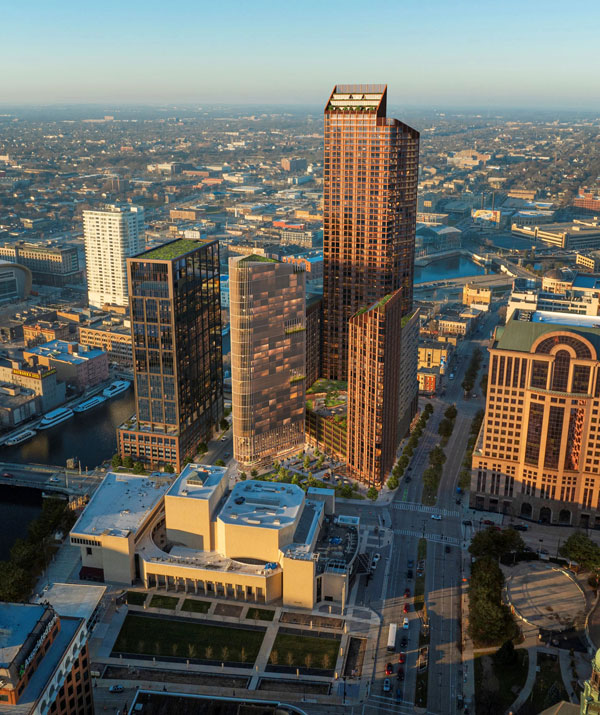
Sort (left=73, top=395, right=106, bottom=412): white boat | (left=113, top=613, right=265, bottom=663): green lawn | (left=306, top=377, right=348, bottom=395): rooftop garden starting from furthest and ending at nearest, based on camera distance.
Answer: (left=73, top=395, right=106, bottom=412): white boat → (left=306, top=377, right=348, bottom=395): rooftop garden → (left=113, top=613, right=265, bottom=663): green lawn

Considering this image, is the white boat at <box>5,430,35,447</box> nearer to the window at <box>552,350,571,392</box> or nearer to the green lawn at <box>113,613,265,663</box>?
the green lawn at <box>113,613,265,663</box>

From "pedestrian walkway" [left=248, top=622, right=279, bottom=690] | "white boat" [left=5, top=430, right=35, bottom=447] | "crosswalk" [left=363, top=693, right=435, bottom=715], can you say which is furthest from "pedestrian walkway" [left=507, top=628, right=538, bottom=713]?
"white boat" [left=5, top=430, right=35, bottom=447]

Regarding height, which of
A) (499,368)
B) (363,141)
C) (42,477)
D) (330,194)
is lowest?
(42,477)

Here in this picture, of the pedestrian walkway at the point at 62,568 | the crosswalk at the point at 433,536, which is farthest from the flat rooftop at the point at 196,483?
the crosswalk at the point at 433,536

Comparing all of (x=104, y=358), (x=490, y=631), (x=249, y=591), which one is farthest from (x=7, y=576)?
(x=104, y=358)

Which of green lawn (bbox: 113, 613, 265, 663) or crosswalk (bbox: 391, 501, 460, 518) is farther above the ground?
green lawn (bbox: 113, 613, 265, 663)

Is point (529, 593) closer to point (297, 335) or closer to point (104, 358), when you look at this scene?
point (297, 335)

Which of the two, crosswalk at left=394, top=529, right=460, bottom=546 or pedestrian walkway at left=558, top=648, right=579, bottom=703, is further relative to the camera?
crosswalk at left=394, top=529, right=460, bottom=546

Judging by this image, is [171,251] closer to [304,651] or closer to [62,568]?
[62,568]
